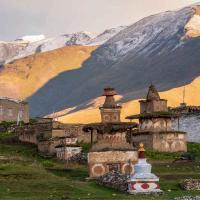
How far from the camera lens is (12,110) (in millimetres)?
110188

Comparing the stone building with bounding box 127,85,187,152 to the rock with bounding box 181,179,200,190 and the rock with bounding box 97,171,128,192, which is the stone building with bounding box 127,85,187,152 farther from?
the rock with bounding box 181,179,200,190

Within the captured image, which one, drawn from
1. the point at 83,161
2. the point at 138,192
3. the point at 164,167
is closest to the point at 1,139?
the point at 83,161

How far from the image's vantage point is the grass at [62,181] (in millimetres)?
40741

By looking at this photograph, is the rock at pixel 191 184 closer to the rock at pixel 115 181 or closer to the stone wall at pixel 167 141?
the rock at pixel 115 181

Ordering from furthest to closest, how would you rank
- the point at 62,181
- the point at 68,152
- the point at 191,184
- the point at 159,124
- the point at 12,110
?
the point at 12,110
the point at 159,124
the point at 68,152
the point at 62,181
the point at 191,184

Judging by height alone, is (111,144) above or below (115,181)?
above

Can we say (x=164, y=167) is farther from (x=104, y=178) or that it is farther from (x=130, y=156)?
(x=104, y=178)

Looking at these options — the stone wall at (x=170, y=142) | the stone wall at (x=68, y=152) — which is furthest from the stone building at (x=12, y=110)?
the stone wall at (x=68, y=152)

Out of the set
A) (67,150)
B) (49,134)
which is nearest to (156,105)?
(49,134)

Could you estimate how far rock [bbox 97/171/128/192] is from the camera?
148 ft

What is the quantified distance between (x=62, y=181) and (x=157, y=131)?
2987 cm

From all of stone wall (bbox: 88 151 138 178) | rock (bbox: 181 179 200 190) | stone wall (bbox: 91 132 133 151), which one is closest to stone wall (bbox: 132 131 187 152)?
stone wall (bbox: 91 132 133 151)

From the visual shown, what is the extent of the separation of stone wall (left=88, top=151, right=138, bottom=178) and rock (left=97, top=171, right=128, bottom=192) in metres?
4.08

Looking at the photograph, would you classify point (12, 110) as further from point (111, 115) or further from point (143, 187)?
point (143, 187)
